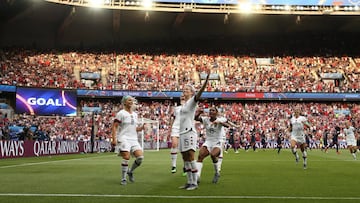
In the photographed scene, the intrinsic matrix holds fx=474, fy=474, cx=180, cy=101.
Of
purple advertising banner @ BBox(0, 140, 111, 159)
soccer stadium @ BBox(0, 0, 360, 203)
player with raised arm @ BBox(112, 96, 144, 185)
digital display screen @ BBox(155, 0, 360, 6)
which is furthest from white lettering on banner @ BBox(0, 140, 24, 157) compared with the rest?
digital display screen @ BBox(155, 0, 360, 6)

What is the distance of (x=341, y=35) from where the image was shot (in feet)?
219

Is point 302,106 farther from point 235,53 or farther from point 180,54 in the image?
point 180,54

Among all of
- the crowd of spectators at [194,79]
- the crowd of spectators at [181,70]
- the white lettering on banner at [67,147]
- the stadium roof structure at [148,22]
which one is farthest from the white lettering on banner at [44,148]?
the stadium roof structure at [148,22]

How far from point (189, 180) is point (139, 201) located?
2.28 m

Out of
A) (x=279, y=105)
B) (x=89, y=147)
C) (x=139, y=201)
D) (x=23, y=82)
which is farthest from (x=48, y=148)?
A: (x=279, y=105)

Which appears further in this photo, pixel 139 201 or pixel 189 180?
pixel 189 180

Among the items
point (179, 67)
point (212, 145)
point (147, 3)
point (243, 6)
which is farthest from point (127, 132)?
point (179, 67)

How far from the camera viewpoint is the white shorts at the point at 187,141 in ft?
35.9

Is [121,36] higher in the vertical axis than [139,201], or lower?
higher

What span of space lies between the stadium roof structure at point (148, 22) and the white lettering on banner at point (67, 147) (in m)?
20.5

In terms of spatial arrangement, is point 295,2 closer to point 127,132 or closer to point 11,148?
point 11,148

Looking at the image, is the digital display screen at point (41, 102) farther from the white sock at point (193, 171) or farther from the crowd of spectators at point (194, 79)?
the white sock at point (193, 171)

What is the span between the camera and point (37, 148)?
3050cm

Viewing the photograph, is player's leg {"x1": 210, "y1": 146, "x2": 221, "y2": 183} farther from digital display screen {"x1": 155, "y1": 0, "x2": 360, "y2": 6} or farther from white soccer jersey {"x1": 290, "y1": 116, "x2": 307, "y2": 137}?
digital display screen {"x1": 155, "y1": 0, "x2": 360, "y2": 6}
